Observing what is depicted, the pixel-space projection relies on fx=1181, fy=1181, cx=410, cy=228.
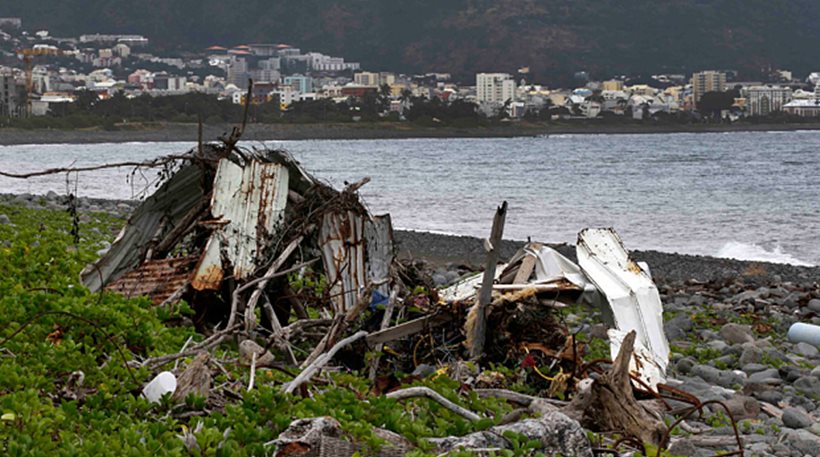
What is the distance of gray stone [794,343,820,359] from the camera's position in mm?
10622

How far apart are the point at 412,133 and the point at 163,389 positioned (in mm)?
135402

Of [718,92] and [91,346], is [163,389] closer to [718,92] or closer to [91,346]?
[91,346]

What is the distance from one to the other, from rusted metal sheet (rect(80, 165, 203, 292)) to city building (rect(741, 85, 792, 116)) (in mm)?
158465

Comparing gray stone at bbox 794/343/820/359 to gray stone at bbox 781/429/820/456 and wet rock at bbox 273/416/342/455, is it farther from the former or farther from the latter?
wet rock at bbox 273/416/342/455

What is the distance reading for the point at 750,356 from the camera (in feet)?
32.4

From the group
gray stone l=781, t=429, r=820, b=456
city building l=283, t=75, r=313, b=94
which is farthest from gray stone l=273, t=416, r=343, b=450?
city building l=283, t=75, r=313, b=94

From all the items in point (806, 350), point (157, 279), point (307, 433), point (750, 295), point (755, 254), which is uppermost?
point (157, 279)

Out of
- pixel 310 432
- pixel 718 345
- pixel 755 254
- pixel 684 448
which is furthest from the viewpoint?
pixel 755 254

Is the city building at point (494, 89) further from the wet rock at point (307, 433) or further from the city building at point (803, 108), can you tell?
the wet rock at point (307, 433)

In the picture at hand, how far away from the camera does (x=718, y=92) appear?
536ft

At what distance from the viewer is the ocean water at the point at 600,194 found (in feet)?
94.0

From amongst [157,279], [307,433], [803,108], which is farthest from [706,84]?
[307,433]

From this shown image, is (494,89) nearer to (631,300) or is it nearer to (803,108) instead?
(803,108)

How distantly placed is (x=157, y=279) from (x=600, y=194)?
3969cm
